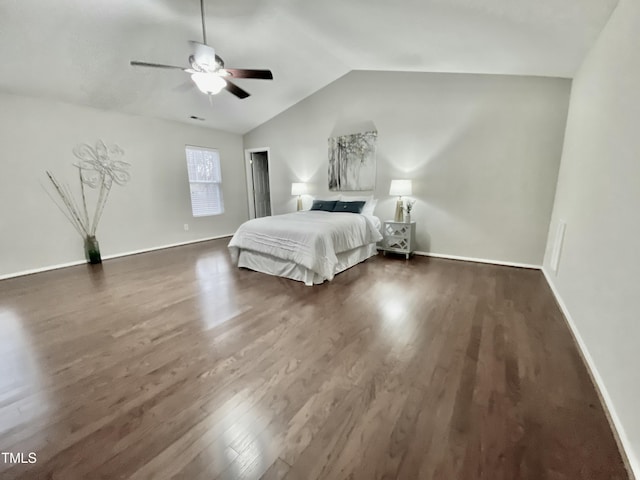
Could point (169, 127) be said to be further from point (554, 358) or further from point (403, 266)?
point (554, 358)

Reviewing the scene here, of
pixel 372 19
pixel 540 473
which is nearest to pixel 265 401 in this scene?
pixel 540 473

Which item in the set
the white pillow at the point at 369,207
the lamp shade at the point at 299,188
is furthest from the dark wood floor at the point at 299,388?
the lamp shade at the point at 299,188

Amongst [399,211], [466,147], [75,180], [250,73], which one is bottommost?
[399,211]

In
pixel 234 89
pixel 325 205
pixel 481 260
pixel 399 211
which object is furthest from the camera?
pixel 325 205

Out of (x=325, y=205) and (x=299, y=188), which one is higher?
(x=299, y=188)

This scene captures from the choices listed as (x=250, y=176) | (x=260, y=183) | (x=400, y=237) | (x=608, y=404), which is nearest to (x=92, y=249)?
(x=250, y=176)

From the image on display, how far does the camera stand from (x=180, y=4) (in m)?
2.72

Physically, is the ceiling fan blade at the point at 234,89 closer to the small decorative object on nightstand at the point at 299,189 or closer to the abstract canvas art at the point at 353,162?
the abstract canvas art at the point at 353,162

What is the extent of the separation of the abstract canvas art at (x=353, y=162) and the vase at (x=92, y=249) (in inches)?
161

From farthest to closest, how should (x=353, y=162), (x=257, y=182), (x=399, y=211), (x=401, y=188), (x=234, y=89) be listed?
(x=257, y=182) → (x=353, y=162) → (x=399, y=211) → (x=401, y=188) → (x=234, y=89)

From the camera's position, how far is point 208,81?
8.79 ft

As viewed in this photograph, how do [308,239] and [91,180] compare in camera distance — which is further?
[91,180]

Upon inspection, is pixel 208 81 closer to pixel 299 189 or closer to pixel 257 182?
pixel 299 189

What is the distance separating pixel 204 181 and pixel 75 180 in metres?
2.20
